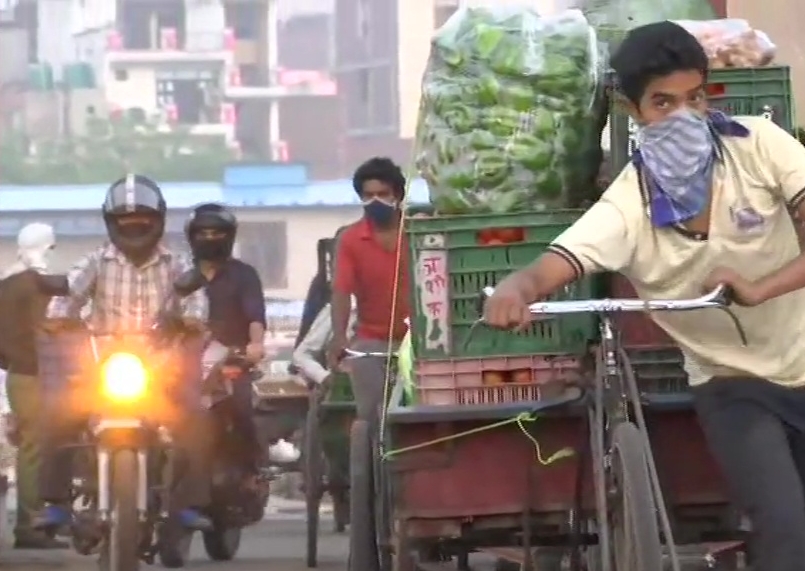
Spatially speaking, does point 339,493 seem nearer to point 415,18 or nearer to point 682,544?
point 682,544

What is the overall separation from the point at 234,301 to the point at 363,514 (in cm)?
387

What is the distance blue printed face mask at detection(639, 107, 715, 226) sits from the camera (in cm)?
563

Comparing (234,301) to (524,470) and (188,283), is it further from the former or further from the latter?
(524,470)

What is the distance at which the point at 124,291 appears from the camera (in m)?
9.34

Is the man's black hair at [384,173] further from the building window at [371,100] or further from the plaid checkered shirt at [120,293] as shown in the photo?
the building window at [371,100]

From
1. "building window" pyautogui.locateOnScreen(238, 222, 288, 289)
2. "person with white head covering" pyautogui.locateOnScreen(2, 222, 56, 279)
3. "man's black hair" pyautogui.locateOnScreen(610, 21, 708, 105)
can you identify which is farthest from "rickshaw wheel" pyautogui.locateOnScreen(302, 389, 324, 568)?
"building window" pyautogui.locateOnScreen(238, 222, 288, 289)

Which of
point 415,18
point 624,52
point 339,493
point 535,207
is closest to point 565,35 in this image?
point 535,207

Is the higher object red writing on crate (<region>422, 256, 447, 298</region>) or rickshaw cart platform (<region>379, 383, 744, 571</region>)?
red writing on crate (<region>422, 256, 447, 298</region>)

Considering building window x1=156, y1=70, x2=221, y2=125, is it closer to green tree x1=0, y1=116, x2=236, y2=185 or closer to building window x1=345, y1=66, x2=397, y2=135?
green tree x1=0, y1=116, x2=236, y2=185

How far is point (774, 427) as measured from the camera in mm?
5582

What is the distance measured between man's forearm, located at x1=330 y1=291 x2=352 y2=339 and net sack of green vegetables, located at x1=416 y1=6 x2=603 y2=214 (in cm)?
334

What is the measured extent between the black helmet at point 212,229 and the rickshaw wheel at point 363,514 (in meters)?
3.77

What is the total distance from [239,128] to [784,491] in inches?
790

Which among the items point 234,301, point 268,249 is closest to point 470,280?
point 234,301
